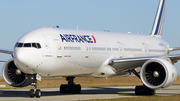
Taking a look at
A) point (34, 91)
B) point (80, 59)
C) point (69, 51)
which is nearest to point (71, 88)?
point (80, 59)

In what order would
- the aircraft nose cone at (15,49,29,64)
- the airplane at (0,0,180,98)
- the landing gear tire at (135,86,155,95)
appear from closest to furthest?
the aircraft nose cone at (15,49,29,64) → the airplane at (0,0,180,98) → the landing gear tire at (135,86,155,95)

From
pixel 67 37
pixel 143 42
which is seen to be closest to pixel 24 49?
pixel 67 37

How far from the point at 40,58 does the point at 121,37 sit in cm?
993

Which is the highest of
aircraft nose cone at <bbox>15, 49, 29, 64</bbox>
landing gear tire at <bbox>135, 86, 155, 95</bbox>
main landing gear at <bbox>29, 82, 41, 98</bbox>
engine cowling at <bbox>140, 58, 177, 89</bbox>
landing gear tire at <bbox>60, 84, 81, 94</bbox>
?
aircraft nose cone at <bbox>15, 49, 29, 64</bbox>

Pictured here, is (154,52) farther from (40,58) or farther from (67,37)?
(40,58)

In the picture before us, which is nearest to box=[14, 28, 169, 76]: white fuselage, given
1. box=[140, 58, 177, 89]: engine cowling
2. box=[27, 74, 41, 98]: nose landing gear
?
box=[27, 74, 41, 98]: nose landing gear

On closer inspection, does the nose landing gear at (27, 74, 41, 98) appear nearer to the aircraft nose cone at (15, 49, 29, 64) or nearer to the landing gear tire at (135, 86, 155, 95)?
the aircraft nose cone at (15, 49, 29, 64)

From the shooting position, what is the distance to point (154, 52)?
1190 inches

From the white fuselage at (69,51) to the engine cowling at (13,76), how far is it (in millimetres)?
3694

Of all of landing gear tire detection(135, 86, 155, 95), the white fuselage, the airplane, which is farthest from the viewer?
landing gear tire detection(135, 86, 155, 95)

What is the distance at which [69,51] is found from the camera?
21.6 metres

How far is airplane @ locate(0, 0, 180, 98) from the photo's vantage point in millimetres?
19969

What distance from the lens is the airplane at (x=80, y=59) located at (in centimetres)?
1997

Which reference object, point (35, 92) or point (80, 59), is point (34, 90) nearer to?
point (35, 92)
